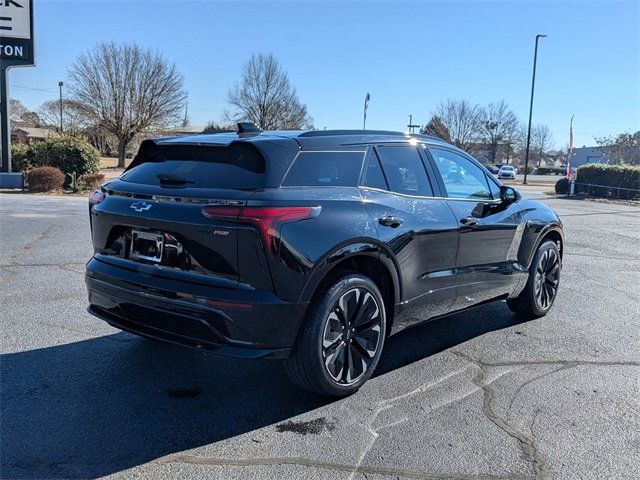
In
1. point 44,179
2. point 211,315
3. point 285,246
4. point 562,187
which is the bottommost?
point 211,315

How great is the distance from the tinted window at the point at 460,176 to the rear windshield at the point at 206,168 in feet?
5.98

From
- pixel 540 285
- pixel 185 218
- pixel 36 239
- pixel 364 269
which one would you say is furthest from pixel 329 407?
pixel 36 239

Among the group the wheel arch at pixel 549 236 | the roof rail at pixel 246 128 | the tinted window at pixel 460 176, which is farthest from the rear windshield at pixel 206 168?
the wheel arch at pixel 549 236

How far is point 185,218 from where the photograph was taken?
3291 millimetres

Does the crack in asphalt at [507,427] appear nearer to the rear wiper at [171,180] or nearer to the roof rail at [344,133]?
the roof rail at [344,133]

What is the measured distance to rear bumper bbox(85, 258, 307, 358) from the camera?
3211 millimetres

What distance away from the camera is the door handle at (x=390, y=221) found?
3850 mm

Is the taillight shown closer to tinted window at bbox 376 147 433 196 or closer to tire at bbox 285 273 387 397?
tire at bbox 285 273 387 397

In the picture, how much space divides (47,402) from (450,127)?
2246 inches

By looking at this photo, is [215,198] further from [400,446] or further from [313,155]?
[400,446]

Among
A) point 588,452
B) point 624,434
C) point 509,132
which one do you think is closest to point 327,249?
point 588,452

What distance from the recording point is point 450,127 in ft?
187

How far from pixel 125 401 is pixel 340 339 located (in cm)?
143

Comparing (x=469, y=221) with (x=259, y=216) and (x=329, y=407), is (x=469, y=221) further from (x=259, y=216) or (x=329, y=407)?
(x=259, y=216)
